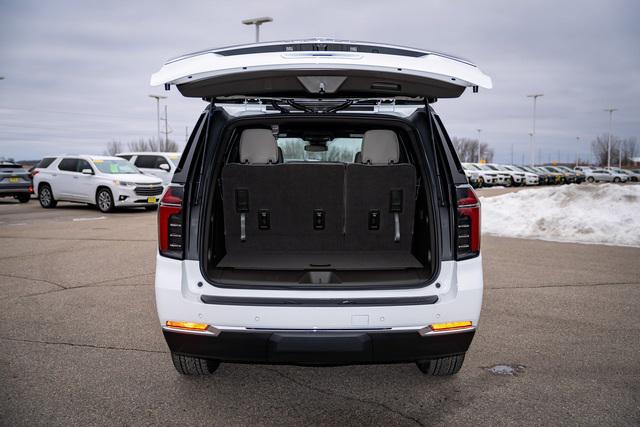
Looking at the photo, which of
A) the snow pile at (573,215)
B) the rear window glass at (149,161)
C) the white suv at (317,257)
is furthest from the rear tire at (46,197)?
the white suv at (317,257)

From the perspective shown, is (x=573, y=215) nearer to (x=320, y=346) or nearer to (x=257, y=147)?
(x=257, y=147)

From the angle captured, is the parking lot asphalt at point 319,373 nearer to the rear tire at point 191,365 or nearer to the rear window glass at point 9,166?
the rear tire at point 191,365

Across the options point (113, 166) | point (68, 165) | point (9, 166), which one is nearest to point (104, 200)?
point (113, 166)

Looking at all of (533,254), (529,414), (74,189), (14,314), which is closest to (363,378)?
(529,414)

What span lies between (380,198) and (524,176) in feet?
135

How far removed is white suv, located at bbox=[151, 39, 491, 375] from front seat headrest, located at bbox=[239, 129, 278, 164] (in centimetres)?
16

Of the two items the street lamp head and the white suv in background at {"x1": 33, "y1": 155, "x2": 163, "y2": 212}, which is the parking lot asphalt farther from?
the street lamp head

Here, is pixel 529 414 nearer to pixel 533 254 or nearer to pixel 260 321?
pixel 260 321

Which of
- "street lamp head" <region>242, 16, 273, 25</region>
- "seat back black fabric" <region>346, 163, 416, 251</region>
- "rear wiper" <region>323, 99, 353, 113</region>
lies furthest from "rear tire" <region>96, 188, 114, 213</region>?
"rear wiper" <region>323, 99, 353, 113</region>

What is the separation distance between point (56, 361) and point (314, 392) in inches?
79.7

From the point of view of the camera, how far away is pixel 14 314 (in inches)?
213

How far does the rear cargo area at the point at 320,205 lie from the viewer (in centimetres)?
412

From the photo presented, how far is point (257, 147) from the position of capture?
4215 millimetres

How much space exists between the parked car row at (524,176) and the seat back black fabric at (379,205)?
30.0 m
